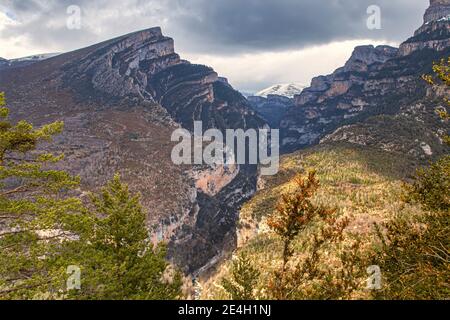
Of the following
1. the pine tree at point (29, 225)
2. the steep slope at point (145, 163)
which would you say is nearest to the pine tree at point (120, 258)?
the pine tree at point (29, 225)

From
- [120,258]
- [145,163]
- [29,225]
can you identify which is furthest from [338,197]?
[145,163]

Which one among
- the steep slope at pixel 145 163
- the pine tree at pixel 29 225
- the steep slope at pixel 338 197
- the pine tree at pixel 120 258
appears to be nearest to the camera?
→ the pine tree at pixel 29 225

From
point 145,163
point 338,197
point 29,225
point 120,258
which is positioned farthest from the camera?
point 145,163

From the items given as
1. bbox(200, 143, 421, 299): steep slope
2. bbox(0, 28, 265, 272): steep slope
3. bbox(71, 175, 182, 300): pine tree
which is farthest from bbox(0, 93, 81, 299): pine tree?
bbox(0, 28, 265, 272): steep slope

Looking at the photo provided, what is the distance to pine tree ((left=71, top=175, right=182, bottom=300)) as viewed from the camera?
778 inches

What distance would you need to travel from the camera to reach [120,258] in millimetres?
23672

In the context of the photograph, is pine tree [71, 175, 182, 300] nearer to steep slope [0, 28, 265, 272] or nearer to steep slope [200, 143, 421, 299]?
steep slope [200, 143, 421, 299]

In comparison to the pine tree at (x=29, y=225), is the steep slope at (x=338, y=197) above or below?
below

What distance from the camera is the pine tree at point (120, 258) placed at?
19.8 m

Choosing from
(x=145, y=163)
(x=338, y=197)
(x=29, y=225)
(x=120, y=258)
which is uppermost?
(x=29, y=225)

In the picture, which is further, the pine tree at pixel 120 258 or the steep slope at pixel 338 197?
the steep slope at pixel 338 197

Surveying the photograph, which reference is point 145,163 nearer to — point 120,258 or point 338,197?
point 338,197

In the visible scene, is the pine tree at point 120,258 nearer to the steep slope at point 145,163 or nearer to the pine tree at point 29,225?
the pine tree at point 29,225
